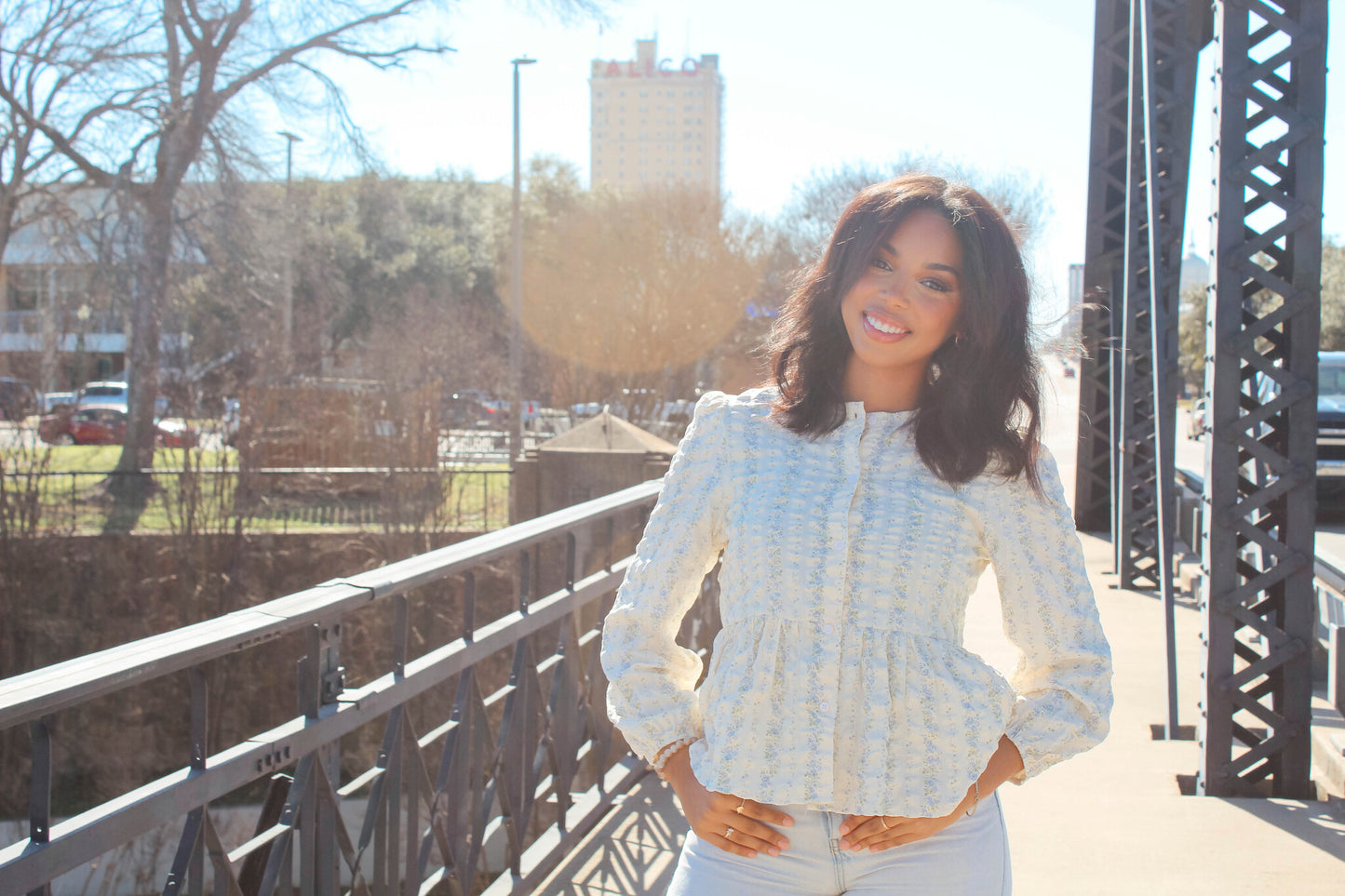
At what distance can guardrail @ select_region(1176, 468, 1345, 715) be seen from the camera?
4.74 m

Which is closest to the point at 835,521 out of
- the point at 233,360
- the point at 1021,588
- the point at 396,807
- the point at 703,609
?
the point at 1021,588

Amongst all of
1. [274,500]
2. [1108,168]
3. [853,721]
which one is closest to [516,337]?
[274,500]

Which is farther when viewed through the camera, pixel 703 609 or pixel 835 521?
pixel 703 609

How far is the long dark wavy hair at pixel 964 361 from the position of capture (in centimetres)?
170

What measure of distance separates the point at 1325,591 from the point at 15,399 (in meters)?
12.9

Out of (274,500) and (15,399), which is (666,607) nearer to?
(274,500)

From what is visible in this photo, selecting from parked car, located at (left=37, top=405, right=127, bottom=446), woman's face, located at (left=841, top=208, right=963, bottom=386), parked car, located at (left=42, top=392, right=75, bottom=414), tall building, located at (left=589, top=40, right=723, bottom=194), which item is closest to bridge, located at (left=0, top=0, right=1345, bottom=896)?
woman's face, located at (left=841, top=208, right=963, bottom=386)

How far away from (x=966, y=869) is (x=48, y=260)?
20.8m

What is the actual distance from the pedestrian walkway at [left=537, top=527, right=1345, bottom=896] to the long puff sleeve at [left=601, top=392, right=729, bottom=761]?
2.02m

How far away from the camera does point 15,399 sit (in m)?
13.0

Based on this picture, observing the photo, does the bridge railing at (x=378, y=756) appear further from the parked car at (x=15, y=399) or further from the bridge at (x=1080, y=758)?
the parked car at (x=15, y=399)

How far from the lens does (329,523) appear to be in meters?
14.1

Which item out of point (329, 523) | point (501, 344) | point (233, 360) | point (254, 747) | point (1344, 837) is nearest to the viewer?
point (254, 747)

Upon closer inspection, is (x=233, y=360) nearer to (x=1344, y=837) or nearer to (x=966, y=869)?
(x=1344, y=837)
